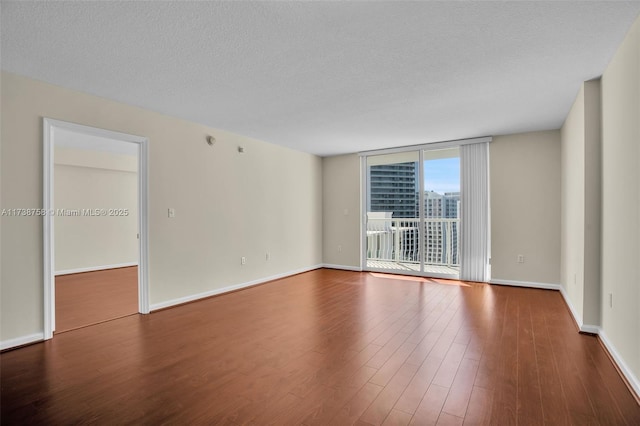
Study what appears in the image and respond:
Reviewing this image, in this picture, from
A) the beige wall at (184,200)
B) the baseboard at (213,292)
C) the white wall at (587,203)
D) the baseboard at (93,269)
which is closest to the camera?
the beige wall at (184,200)

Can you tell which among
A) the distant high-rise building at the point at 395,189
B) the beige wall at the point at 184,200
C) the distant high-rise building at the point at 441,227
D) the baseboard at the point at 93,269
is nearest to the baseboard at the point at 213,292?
the beige wall at the point at 184,200

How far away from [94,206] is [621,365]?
8.17 m

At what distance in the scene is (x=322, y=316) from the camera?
362cm

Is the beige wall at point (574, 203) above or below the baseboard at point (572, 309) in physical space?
above

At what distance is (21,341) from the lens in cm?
281

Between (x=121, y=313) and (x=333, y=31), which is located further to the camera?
(x=121, y=313)

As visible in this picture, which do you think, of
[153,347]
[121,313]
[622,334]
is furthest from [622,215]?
[121,313]

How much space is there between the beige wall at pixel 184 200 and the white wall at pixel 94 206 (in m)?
3.66

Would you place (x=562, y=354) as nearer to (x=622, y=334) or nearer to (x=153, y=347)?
(x=622, y=334)

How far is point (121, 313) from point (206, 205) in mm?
1635

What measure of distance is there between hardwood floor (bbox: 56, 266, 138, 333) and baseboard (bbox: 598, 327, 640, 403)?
4.55 meters

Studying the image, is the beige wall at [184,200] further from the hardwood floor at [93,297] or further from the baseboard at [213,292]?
the hardwood floor at [93,297]

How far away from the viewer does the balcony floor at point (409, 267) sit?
19.2 ft

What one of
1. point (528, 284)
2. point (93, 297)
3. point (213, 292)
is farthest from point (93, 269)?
point (528, 284)
